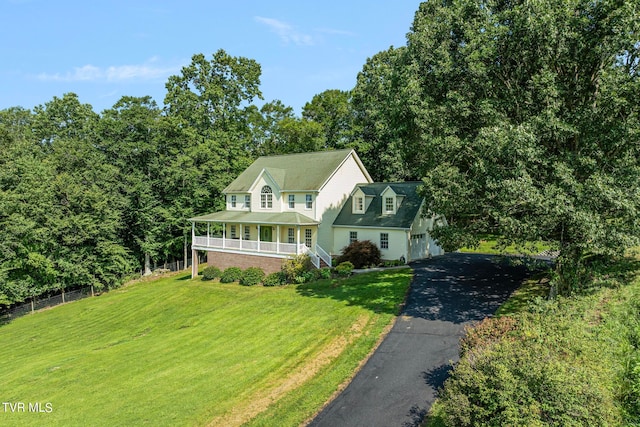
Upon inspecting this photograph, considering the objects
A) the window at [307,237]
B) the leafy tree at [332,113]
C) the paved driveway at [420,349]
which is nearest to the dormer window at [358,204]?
the window at [307,237]

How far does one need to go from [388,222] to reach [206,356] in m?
17.9

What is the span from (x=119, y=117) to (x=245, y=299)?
28851 millimetres

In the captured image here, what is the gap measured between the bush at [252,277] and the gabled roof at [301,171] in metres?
7.73

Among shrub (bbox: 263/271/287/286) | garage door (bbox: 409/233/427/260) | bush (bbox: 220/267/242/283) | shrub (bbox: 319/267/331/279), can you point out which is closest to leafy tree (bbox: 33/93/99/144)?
bush (bbox: 220/267/242/283)

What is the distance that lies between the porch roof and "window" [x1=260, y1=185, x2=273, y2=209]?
29.6 inches

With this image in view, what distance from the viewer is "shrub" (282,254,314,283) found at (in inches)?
1129

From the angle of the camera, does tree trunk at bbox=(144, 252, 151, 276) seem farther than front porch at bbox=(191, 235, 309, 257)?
Yes

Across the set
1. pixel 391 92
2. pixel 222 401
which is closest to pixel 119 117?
pixel 391 92

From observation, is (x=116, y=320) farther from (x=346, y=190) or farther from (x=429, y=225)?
(x=429, y=225)

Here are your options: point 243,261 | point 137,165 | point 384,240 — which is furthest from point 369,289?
point 137,165

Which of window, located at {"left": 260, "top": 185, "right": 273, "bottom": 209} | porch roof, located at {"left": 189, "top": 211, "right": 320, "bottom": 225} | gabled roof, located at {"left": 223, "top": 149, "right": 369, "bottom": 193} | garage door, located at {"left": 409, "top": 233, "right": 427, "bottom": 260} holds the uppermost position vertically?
gabled roof, located at {"left": 223, "top": 149, "right": 369, "bottom": 193}

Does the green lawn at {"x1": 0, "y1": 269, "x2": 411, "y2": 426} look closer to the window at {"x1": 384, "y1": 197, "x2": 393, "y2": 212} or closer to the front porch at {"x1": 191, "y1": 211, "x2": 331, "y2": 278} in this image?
the front porch at {"x1": 191, "y1": 211, "x2": 331, "y2": 278}

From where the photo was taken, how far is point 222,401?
40.2 feet

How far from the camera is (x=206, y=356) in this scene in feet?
55.5
